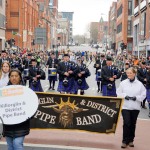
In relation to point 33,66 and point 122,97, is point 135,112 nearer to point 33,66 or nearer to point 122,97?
point 122,97

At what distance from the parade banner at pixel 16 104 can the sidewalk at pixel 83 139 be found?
2.50 metres

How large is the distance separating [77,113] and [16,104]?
9.94 feet

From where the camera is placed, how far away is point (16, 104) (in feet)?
19.2

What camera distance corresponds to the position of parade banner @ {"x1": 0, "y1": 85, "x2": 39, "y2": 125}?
5.80m

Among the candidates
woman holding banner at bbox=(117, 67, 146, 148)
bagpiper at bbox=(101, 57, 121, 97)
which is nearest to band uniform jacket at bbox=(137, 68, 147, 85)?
bagpiper at bbox=(101, 57, 121, 97)

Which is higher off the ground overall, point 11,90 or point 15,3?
point 15,3

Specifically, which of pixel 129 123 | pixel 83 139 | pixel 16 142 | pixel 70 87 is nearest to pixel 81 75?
pixel 70 87

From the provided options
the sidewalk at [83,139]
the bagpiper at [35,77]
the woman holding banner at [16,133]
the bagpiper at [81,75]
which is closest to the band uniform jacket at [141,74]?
the bagpiper at [81,75]

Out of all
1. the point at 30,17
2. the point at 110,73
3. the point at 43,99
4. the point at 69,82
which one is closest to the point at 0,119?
the point at 43,99

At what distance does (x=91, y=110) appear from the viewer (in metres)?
8.66

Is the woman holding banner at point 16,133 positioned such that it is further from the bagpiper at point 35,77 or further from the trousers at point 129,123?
the bagpiper at point 35,77

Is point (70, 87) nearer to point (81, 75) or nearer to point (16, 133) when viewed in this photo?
point (81, 75)

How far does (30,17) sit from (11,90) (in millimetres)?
72357

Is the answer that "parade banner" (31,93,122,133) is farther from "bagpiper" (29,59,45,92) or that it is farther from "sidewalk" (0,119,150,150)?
"bagpiper" (29,59,45,92)
